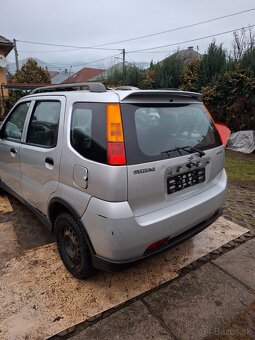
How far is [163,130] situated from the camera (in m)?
2.26

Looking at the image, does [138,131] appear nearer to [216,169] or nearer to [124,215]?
[124,215]

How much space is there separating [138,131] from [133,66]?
12.6 metres

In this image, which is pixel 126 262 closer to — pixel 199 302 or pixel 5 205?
pixel 199 302

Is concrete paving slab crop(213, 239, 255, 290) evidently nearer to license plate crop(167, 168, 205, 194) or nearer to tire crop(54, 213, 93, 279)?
license plate crop(167, 168, 205, 194)

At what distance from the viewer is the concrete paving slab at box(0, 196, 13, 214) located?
4.10 meters

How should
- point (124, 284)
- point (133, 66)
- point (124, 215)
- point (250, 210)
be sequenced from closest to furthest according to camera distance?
point (124, 215), point (124, 284), point (250, 210), point (133, 66)

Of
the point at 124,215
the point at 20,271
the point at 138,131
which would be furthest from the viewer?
the point at 20,271

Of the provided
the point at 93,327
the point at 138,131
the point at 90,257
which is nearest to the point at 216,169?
the point at 138,131

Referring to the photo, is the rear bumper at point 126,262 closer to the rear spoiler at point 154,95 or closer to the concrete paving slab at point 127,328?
the concrete paving slab at point 127,328

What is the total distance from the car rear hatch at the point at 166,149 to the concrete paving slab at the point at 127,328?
840 millimetres

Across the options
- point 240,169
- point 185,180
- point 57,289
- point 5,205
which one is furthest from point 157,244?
point 240,169

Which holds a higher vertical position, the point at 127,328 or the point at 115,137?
the point at 115,137

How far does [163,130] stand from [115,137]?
494mm

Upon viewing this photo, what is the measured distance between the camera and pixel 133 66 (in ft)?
44.9
